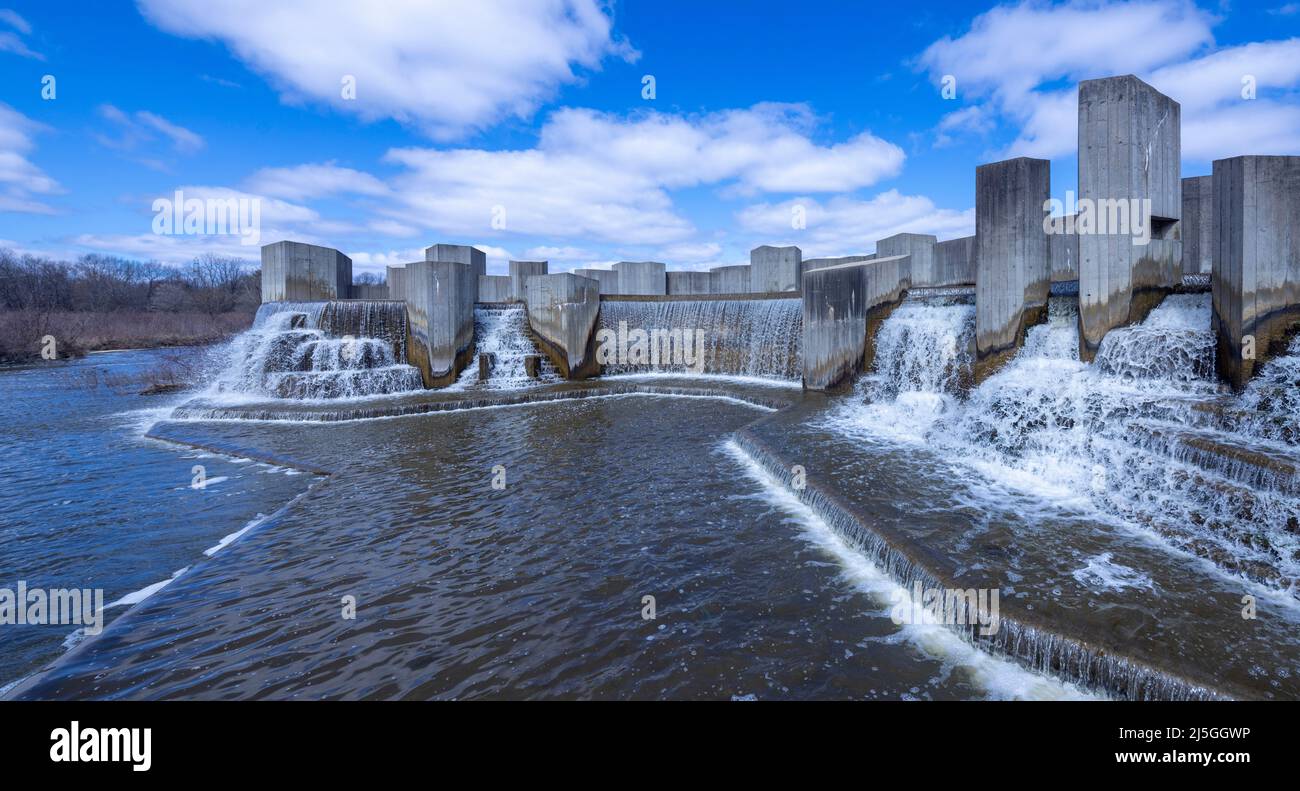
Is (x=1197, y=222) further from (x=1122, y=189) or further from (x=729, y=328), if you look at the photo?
(x=729, y=328)

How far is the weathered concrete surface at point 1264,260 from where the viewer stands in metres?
7.12

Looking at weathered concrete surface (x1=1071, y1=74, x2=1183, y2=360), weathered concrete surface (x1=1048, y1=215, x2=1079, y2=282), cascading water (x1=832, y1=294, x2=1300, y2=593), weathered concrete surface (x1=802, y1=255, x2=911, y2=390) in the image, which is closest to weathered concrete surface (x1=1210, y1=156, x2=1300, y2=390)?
cascading water (x1=832, y1=294, x2=1300, y2=593)

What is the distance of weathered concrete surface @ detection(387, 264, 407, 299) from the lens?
16609mm

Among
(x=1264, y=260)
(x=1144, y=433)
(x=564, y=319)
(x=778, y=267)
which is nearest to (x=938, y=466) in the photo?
(x=1144, y=433)

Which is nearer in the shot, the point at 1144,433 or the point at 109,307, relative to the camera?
the point at 1144,433

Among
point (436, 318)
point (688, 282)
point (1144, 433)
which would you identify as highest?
point (688, 282)

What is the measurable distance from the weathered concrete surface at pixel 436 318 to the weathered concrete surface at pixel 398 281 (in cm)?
49

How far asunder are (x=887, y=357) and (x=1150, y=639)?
31.1 ft

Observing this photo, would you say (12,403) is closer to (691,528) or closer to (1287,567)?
(691,528)

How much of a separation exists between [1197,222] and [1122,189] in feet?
26.2

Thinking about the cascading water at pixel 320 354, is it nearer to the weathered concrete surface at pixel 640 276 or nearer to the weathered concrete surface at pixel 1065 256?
the weathered concrete surface at pixel 640 276
